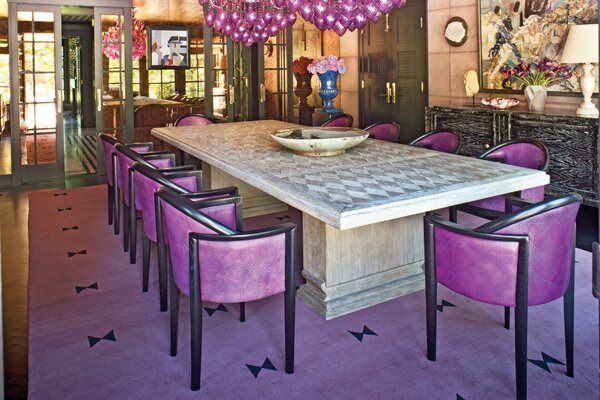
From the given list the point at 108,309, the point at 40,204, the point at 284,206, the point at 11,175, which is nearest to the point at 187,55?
the point at 11,175

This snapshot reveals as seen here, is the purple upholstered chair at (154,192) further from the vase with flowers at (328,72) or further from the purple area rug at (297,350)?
the vase with flowers at (328,72)

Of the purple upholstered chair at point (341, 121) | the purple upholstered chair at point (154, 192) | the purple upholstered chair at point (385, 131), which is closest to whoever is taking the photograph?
the purple upholstered chair at point (154, 192)

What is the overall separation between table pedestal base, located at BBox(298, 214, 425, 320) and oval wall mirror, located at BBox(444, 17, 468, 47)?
433 cm

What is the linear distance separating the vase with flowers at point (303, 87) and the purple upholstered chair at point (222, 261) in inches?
281

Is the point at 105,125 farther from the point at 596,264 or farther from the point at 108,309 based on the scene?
the point at 596,264

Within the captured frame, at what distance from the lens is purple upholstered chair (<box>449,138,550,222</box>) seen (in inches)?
140

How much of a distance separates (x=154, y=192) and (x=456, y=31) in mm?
5246

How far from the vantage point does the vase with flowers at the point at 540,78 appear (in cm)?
563

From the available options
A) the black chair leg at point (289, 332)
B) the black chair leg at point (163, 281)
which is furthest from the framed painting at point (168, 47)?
the black chair leg at point (289, 332)

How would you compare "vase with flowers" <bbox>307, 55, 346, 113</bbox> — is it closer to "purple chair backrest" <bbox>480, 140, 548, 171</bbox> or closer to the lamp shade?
the lamp shade

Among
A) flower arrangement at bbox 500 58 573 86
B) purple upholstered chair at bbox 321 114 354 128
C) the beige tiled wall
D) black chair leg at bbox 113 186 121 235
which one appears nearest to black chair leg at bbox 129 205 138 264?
black chair leg at bbox 113 186 121 235

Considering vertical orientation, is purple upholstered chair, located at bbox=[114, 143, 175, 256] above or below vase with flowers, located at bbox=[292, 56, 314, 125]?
below

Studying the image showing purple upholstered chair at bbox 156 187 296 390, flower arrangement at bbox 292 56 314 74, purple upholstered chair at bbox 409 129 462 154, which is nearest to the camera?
purple upholstered chair at bbox 156 187 296 390

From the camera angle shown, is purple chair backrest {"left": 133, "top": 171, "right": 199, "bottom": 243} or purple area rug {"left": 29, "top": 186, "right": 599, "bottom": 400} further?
purple chair backrest {"left": 133, "top": 171, "right": 199, "bottom": 243}
